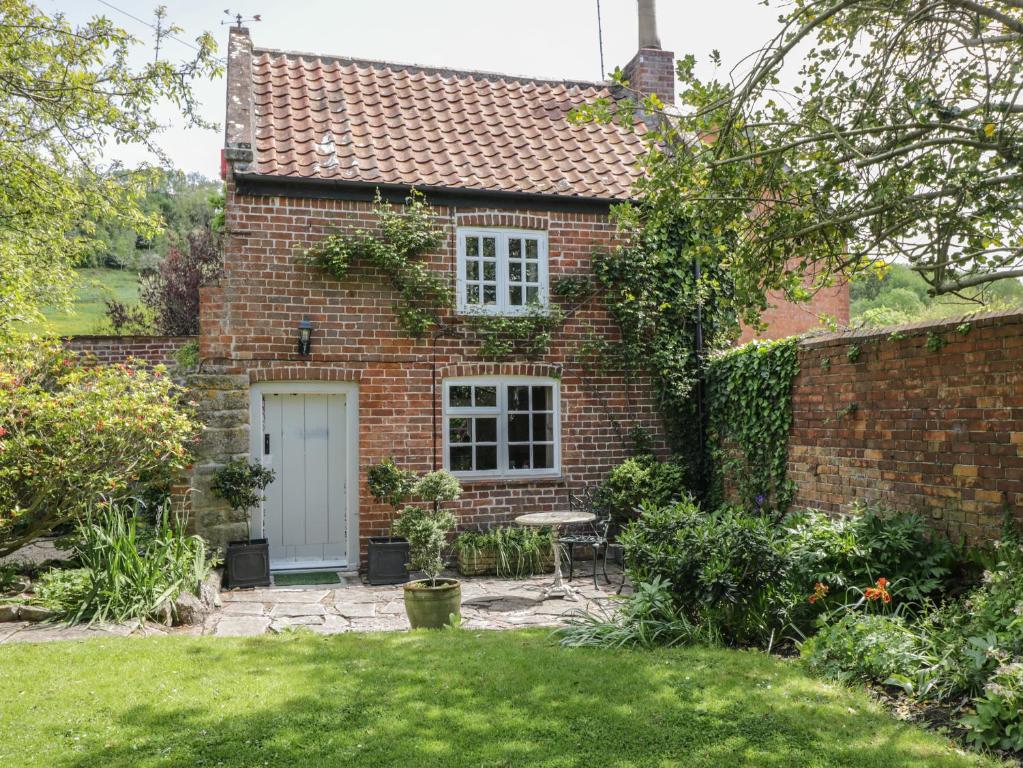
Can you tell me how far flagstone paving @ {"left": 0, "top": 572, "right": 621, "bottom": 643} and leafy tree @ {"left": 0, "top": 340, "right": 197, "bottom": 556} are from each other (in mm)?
1193

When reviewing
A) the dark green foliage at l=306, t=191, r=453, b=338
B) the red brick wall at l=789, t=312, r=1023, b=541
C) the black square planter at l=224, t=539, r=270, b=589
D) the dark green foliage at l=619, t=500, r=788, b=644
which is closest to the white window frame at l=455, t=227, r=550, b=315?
the dark green foliage at l=306, t=191, r=453, b=338

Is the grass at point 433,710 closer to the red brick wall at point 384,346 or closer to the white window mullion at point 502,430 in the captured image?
the red brick wall at point 384,346

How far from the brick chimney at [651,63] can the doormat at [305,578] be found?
9156mm

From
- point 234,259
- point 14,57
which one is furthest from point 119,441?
point 14,57

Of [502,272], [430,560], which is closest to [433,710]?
[430,560]

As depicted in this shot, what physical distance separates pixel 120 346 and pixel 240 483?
4.43m

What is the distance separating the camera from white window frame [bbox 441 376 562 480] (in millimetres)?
11054

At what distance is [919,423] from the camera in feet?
24.6

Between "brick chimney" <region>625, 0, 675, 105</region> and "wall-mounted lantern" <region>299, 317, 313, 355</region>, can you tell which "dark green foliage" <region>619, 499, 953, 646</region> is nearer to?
"wall-mounted lantern" <region>299, 317, 313, 355</region>

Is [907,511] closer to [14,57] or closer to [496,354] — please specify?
[496,354]

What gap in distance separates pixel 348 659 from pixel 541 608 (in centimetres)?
290

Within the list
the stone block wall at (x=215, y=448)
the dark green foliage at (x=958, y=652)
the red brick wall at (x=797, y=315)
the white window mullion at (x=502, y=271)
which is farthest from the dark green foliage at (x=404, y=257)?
the red brick wall at (x=797, y=315)

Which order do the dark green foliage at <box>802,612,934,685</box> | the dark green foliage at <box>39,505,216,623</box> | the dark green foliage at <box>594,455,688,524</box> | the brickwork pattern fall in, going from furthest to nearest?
the brickwork pattern
the dark green foliage at <box>594,455,688,524</box>
the dark green foliage at <box>39,505,216,623</box>
the dark green foliage at <box>802,612,934,685</box>

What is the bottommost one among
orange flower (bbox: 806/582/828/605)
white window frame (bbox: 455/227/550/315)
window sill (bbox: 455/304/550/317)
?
orange flower (bbox: 806/582/828/605)
